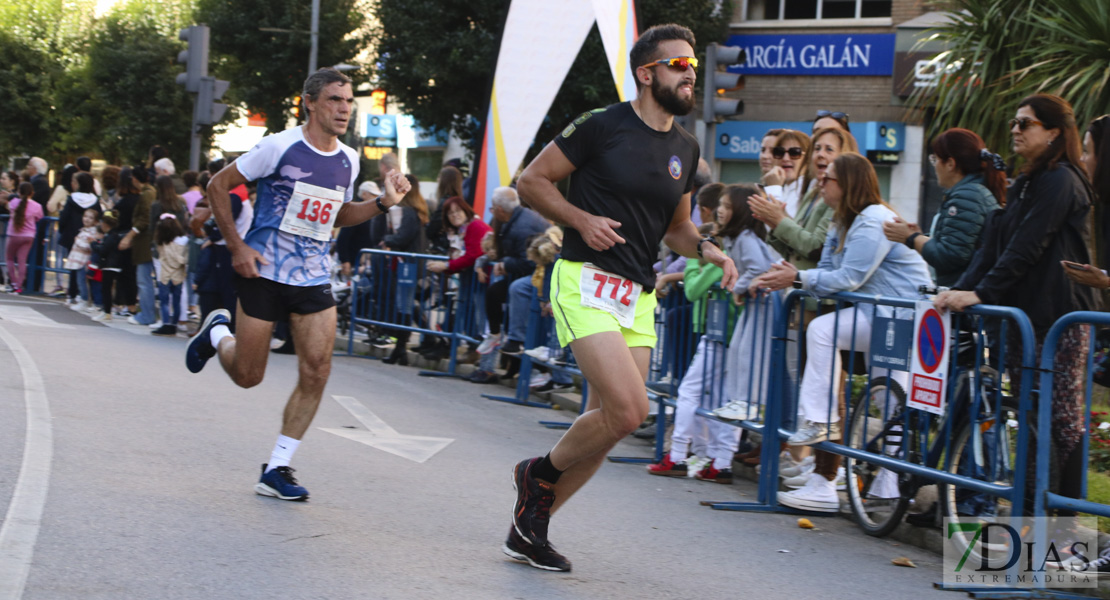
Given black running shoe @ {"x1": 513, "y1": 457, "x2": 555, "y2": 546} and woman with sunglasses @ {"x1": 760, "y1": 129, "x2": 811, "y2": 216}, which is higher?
woman with sunglasses @ {"x1": 760, "y1": 129, "x2": 811, "y2": 216}

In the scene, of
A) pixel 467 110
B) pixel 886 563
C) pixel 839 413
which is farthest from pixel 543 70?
pixel 467 110

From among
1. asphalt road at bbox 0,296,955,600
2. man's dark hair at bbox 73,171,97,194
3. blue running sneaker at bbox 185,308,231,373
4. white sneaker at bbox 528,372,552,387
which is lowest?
asphalt road at bbox 0,296,955,600

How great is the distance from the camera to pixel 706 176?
10094mm

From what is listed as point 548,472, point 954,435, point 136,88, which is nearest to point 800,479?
point 954,435

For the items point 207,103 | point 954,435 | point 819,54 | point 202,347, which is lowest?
point 954,435

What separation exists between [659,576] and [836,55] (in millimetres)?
21153

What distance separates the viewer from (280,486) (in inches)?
232

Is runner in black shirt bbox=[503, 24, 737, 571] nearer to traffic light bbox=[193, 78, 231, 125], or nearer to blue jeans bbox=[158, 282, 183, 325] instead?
blue jeans bbox=[158, 282, 183, 325]

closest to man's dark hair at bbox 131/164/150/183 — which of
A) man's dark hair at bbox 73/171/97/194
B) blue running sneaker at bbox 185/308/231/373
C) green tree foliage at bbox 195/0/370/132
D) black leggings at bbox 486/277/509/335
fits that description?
man's dark hair at bbox 73/171/97/194

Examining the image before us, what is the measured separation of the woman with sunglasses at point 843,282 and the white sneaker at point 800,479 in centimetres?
12

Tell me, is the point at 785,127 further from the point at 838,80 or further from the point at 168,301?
the point at 168,301

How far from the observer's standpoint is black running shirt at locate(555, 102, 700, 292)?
4.93 metres

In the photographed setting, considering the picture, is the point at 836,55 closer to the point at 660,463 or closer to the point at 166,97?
the point at 660,463

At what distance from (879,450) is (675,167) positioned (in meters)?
1.97
